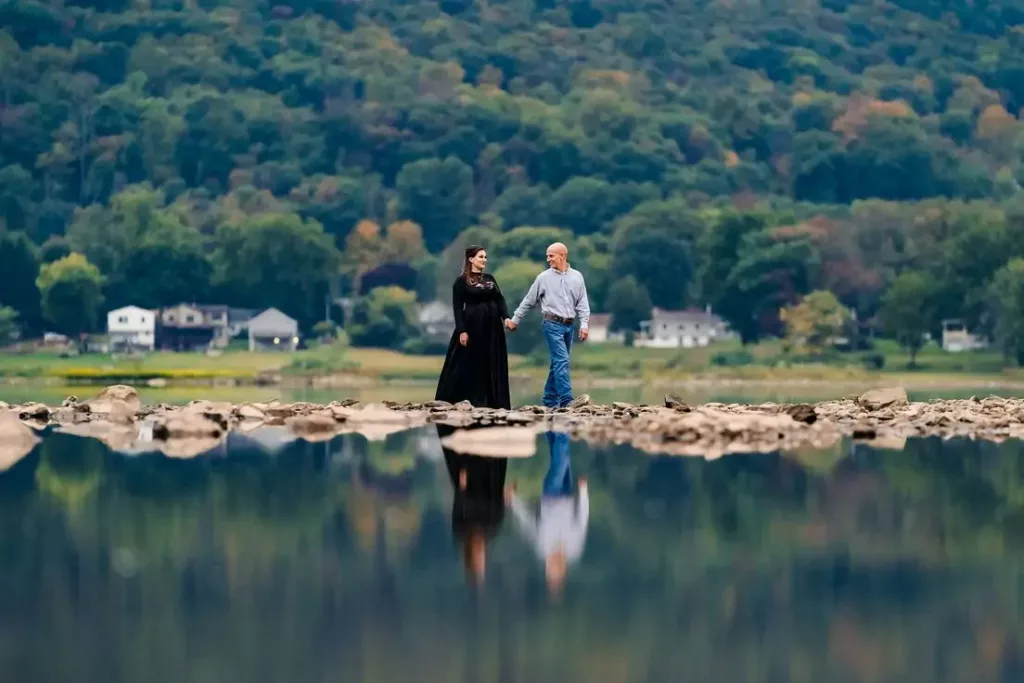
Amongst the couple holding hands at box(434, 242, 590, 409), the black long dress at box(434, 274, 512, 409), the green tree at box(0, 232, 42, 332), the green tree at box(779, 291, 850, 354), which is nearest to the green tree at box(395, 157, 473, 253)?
the green tree at box(0, 232, 42, 332)

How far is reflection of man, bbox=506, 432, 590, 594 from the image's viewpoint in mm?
8195

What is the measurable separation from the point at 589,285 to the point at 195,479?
382ft

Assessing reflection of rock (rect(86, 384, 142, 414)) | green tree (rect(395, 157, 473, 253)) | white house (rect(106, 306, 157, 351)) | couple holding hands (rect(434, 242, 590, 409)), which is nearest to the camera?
couple holding hands (rect(434, 242, 590, 409))

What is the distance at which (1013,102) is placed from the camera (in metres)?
Answer: 174

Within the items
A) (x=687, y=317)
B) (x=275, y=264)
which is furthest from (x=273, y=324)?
(x=687, y=317)

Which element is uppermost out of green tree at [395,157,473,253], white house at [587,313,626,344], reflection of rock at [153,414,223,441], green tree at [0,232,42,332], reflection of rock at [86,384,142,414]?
green tree at [395,157,473,253]

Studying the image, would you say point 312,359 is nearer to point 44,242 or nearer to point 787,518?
point 44,242

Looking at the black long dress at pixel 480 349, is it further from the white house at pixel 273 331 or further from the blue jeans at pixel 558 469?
the white house at pixel 273 331

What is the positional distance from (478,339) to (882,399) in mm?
5107

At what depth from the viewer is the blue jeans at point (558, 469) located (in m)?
11.6

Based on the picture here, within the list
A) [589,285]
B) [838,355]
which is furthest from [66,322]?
[838,355]

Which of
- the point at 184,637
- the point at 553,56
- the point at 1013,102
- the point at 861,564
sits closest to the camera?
the point at 184,637

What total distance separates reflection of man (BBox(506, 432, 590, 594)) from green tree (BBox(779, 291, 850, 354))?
9486 centimetres

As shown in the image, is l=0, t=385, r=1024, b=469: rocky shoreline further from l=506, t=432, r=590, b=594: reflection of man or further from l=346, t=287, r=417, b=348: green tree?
l=346, t=287, r=417, b=348: green tree
